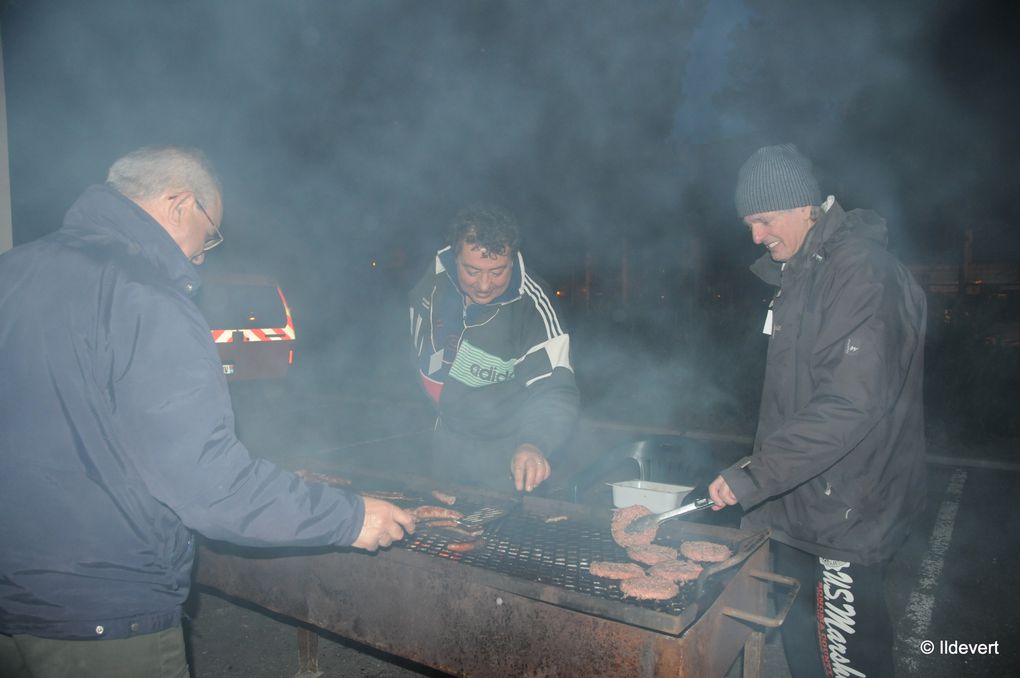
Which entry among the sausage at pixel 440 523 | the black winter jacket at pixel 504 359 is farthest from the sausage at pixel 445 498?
the black winter jacket at pixel 504 359

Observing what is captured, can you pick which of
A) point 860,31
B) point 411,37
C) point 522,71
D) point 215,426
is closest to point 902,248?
point 860,31

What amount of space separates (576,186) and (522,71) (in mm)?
4667

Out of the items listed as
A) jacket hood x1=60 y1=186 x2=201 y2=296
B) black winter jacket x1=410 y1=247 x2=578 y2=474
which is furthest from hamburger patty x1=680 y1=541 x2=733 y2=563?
jacket hood x1=60 y1=186 x2=201 y2=296

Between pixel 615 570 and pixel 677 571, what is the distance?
21 cm

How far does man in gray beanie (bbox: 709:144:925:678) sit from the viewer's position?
2.11 meters

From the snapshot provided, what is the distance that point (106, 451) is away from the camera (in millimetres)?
1495

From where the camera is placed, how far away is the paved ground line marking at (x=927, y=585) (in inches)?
135

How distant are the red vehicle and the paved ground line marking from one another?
7.78 m

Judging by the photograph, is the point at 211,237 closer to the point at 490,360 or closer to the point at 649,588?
the point at 649,588

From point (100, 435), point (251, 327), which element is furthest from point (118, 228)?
point (251, 327)

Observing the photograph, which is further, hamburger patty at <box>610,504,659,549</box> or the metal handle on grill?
hamburger patty at <box>610,504,659,549</box>

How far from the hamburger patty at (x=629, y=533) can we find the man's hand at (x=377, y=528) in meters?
0.94

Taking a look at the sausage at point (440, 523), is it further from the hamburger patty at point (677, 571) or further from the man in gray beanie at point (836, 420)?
the man in gray beanie at point (836, 420)

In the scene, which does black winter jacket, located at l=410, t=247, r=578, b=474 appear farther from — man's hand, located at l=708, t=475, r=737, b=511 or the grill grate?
man's hand, located at l=708, t=475, r=737, b=511
